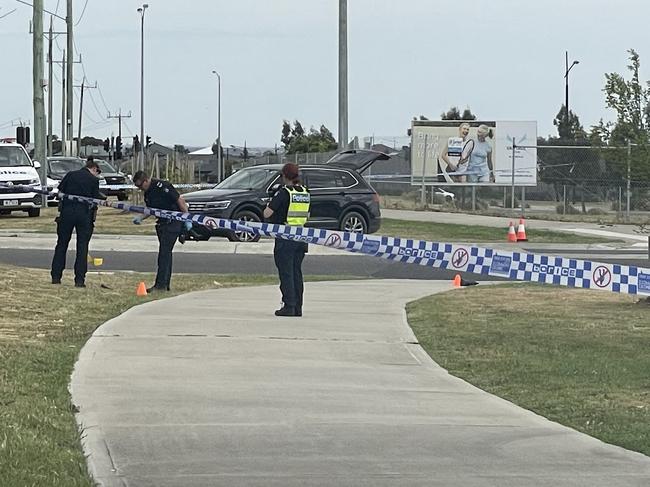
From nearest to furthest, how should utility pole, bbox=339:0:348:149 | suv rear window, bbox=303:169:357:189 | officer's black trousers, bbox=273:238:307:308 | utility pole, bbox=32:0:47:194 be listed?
officer's black trousers, bbox=273:238:307:308
suv rear window, bbox=303:169:357:189
utility pole, bbox=339:0:348:149
utility pole, bbox=32:0:47:194

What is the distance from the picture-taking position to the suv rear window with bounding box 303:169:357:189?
2489cm

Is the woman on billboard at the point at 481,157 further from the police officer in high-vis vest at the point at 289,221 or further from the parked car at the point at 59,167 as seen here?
the police officer in high-vis vest at the point at 289,221

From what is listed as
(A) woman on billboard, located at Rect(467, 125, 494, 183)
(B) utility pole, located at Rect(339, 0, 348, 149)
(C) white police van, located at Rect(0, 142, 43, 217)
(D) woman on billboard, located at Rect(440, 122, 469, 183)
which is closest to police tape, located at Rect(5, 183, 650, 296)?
(B) utility pole, located at Rect(339, 0, 348, 149)

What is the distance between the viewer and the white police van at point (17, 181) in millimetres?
31969

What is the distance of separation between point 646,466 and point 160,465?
2.65m

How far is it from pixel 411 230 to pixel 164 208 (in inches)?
602

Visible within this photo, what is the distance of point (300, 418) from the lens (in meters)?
7.87

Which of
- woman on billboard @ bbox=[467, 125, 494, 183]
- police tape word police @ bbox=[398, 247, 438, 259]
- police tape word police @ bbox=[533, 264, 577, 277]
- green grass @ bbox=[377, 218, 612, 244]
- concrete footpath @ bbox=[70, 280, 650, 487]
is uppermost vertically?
woman on billboard @ bbox=[467, 125, 494, 183]

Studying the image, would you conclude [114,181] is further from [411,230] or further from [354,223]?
[354,223]

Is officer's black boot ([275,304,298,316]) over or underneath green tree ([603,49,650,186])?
underneath

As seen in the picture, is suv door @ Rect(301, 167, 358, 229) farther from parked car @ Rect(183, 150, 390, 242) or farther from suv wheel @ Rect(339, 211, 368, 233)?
suv wheel @ Rect(339, 211, 368, 233)

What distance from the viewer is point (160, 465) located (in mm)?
6531

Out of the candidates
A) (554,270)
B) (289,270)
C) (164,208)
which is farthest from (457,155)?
(554,270)

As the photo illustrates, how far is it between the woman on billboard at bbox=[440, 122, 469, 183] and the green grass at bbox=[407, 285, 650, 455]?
3069cm
